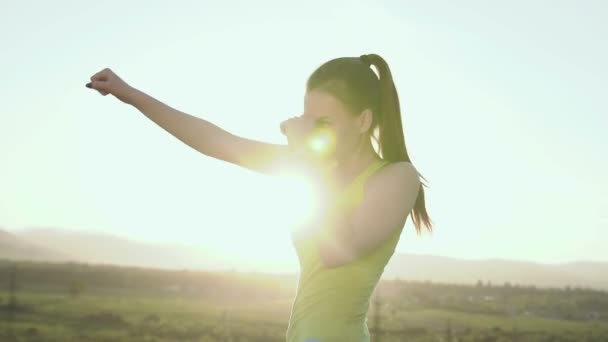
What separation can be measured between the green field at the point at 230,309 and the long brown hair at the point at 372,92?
65.5 ft

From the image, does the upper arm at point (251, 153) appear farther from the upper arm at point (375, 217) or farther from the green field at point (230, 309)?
the green field at point (230, 309)

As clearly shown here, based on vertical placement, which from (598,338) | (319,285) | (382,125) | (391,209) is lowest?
(598,338)

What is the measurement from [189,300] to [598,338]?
1353 inches

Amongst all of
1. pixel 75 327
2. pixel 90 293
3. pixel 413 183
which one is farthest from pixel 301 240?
pixel 90 293

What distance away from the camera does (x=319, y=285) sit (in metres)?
1.70

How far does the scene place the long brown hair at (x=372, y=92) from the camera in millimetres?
1729

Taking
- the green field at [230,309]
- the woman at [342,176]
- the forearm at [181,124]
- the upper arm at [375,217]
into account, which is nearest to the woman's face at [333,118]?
the woman at [342,176]

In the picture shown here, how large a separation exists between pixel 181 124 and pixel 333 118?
375 millimetres

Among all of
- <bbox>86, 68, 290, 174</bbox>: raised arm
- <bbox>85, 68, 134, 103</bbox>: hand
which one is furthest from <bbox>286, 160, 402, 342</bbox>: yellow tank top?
<bbox>85, 68, 134, 103</bbox>: hand

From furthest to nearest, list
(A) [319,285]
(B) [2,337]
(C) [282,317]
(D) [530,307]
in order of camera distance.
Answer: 1. (D) [530,307]
2. (C) [282,317]
3. (B) [2,337]
4. (A) [319,285]

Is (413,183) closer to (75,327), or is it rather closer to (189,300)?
(75,327)

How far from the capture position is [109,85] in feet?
5.81

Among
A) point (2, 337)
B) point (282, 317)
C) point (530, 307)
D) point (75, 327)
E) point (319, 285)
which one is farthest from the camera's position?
point (530, 307)

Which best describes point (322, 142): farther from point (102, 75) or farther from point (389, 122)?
point (102, 75)
